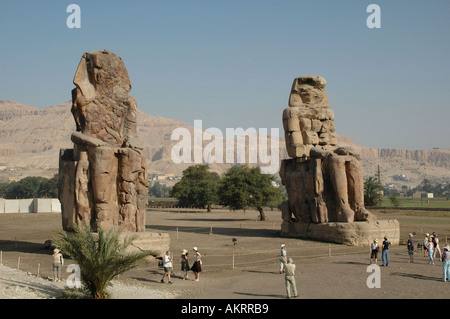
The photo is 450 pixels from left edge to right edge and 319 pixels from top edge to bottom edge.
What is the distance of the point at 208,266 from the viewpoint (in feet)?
53.7

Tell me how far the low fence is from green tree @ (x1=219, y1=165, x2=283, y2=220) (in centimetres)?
2293

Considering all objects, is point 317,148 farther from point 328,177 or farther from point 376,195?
point 376,195

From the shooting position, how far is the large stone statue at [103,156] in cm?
1752

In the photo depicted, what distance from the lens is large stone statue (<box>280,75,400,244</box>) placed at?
70.5ft

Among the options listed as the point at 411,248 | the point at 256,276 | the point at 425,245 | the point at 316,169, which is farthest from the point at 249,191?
the point at 256,276

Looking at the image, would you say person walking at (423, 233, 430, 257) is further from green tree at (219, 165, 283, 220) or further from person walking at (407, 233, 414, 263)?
green tree at (219, 165, 283, 220)

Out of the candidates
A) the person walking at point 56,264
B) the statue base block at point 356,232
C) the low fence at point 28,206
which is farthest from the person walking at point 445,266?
the low fence at point 28,206

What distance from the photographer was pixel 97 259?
448 inches

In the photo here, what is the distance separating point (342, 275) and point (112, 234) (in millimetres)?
6635

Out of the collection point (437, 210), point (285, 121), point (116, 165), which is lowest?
point (437, 210)

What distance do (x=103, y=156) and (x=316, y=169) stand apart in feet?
31.2

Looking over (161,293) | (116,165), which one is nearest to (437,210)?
(116,165)

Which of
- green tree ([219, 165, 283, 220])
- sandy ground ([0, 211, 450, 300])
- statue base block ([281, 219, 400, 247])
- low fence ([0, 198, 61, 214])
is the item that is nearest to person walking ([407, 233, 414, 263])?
sandy ground ([0, 211, 450, 300])

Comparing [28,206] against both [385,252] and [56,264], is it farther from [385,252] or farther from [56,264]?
[385,252]
